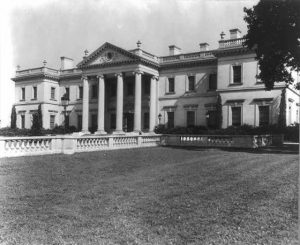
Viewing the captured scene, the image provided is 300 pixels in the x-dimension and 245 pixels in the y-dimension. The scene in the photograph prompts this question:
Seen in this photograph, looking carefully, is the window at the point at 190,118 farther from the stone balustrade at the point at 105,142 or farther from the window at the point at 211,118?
the stone balustrade at the point at 105,142

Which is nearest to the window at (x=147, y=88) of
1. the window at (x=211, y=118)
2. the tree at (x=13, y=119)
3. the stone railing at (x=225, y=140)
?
the window at (x=211, y=118)

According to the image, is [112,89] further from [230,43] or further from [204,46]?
[230,43]

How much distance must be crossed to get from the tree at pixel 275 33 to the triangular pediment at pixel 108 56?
57.1 feet

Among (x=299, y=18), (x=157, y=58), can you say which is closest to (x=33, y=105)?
(x=157, y=58)

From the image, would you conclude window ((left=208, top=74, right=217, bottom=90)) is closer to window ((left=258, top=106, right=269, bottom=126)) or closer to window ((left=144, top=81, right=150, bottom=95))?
window ((left=258, top=106, right=269, bottom=126))

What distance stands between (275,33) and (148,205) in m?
14.2

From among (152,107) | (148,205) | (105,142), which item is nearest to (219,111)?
(152,107)

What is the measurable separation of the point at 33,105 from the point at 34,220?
139 feet

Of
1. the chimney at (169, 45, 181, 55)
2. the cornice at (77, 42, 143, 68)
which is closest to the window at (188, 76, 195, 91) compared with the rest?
the chimney at (169, 45, 181, 55)

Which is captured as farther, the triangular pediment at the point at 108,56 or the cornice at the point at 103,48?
the triangular pediment at the point at 108,56

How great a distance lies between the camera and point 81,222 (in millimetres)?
5723

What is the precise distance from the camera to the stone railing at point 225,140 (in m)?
21.9

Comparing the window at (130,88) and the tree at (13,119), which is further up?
the window at (130,88)

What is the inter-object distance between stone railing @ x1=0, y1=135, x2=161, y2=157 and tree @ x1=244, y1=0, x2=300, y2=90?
946 cm
